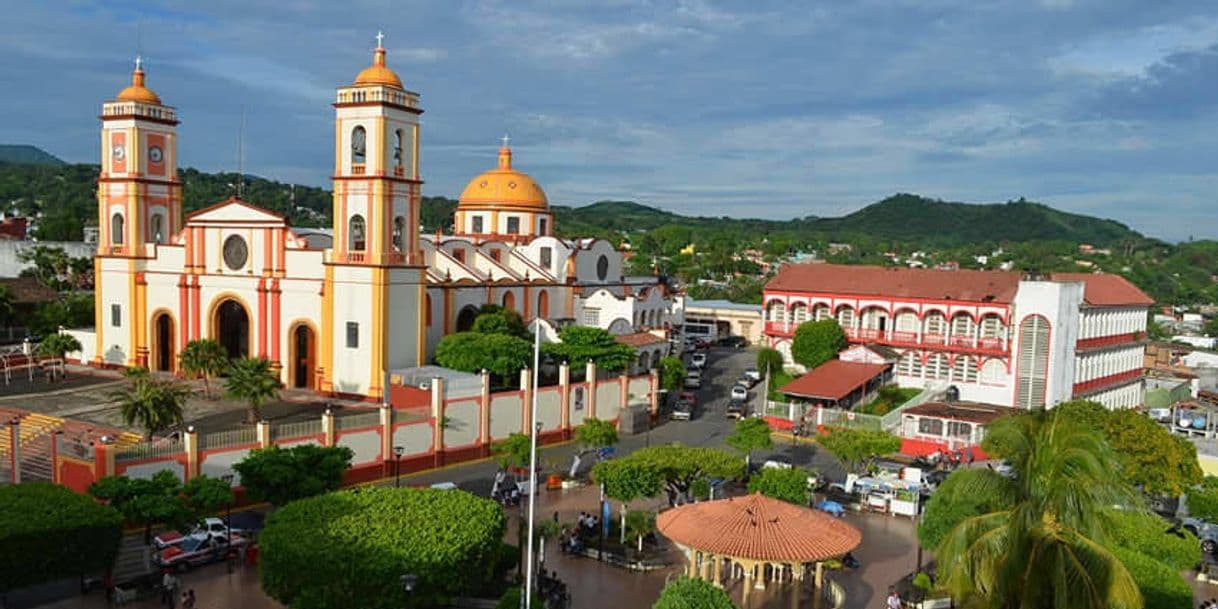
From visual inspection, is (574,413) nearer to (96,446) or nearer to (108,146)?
(96,446)

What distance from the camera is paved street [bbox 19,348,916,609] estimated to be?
66.0 ft

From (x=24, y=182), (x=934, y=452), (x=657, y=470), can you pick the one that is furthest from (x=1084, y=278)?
(x=24, y=182)

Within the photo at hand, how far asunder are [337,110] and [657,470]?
21104 millimetres

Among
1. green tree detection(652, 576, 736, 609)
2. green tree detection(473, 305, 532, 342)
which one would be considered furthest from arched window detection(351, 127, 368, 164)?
green tree detection(652, 576, 736, 609)

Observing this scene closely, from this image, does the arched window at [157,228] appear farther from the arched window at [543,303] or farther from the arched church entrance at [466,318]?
the arched window at [543,303]

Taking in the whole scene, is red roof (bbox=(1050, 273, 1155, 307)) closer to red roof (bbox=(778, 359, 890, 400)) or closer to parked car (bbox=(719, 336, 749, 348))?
red roof (bbox=(778, 359, 890, 400))

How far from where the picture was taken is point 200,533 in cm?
2227

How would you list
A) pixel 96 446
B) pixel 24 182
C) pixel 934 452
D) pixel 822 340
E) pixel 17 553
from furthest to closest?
pixel 24 182, pixel 822 340, pixel 934 452, pixel 96 446, pixel 17 553

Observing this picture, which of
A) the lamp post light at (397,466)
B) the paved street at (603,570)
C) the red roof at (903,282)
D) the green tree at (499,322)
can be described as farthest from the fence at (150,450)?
the red roof at (903,282)

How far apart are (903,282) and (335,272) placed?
26314 mm

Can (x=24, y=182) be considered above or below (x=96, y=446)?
above

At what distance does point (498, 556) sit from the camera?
64.1 ft

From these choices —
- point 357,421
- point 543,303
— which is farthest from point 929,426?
point 357,421

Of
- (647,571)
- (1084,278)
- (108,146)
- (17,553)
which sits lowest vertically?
(647,571)
